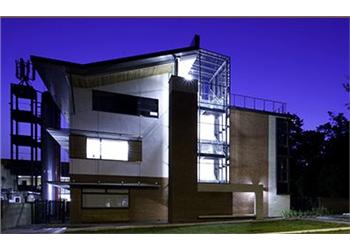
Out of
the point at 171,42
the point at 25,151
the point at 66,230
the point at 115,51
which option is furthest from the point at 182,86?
the point at 25,151

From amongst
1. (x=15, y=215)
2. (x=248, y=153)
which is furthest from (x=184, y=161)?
(x=15, y=215)

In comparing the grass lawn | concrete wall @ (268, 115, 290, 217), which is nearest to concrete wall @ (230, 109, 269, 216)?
concrete wall @ (268, 115, 290, 217)

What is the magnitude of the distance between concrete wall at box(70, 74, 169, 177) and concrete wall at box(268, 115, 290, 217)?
496cm

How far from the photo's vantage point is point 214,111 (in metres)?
14.7

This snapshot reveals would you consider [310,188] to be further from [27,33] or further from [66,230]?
[27,33]

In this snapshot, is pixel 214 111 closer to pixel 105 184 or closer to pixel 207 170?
pixel 207 170

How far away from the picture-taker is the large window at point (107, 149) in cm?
1290

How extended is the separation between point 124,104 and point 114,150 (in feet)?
5.76

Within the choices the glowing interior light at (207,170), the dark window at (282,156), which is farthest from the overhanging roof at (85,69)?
the dark window at (282,156)

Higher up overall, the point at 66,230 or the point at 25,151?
the point at 25,151
